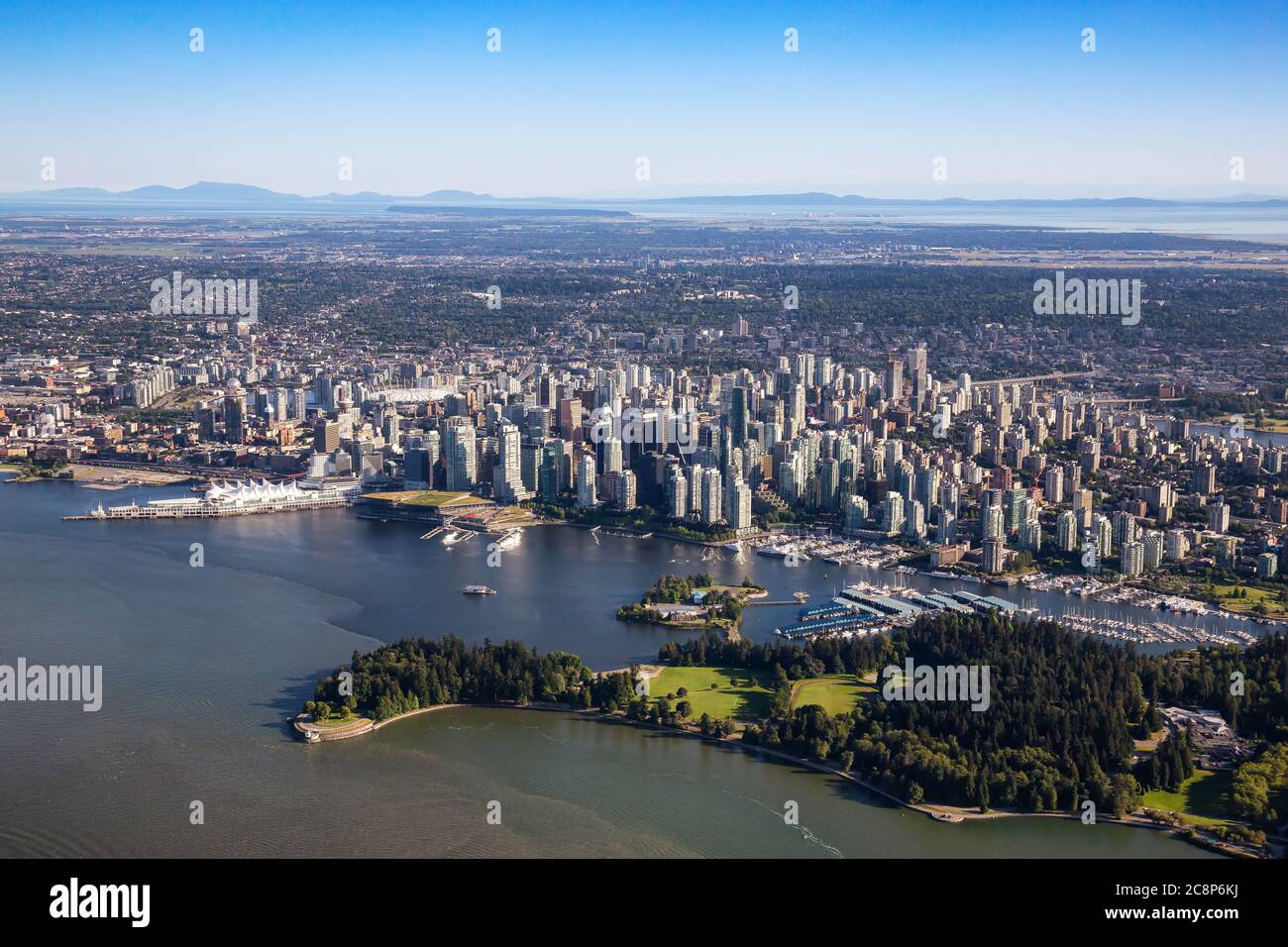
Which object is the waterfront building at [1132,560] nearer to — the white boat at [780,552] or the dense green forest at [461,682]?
the white boat at [780,552]

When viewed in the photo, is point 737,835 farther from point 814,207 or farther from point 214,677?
point 814,207

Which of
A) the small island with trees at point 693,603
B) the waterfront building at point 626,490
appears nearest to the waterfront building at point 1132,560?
the small island with trees at point 693,603

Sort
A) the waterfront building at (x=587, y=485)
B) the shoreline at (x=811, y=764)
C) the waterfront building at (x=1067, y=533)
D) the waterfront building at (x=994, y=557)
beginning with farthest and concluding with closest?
the waterfront building at (x=587, y=485) < the waterfront building at (x=1067, y=533) < the waterfront building at (x=994, y=557) < the shoreline at (x=811, y=764)

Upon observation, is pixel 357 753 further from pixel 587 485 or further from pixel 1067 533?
pixel 587 485

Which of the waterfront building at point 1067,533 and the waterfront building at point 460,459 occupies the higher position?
the waterfront building at point 460,459

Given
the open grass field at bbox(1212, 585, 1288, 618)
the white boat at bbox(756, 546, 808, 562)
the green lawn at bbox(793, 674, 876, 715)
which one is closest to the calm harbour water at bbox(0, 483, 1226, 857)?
the white boat at bbox(756, 546, 808, 562)
